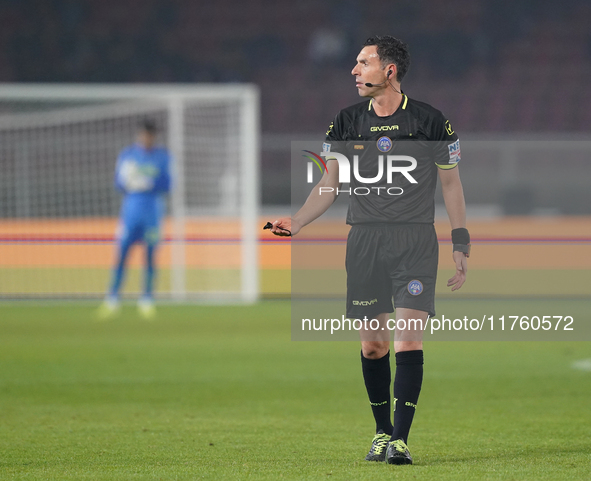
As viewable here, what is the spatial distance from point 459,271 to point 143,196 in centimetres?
759

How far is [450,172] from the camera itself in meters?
4.18

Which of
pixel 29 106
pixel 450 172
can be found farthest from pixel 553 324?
pixel 29 106

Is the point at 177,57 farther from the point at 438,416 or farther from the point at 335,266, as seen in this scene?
the point at 438,416

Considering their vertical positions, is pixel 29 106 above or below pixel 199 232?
above

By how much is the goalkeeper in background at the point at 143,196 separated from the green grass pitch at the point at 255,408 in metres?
1.19

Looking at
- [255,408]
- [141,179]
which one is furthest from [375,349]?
[141,179]

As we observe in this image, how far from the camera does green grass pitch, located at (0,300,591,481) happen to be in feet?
13.4

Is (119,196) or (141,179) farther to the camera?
(119,196)

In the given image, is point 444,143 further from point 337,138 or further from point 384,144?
point 337,138

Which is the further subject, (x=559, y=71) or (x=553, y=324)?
(x=559, y=71)

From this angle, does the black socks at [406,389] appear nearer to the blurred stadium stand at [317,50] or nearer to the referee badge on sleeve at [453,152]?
the referee badge on sleeve at [453,152]

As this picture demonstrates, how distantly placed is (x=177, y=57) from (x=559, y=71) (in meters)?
9.11

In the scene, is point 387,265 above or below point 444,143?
below

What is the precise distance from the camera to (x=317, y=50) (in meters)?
24.5
